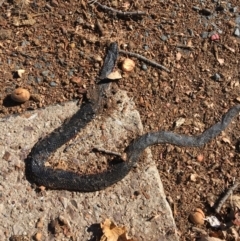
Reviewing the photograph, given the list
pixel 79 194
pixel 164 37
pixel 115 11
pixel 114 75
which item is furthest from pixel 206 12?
pixel 79 194

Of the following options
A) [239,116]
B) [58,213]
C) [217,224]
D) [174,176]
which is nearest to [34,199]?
[58,213]

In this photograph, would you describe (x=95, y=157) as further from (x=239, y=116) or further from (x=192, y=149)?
(x=239, y=116)

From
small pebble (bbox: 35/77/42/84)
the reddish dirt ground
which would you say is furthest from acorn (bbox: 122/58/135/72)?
small pebble (bbox: 35/77/42/84)

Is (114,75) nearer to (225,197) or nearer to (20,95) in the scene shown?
(20,95)

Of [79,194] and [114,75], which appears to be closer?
[79,194]

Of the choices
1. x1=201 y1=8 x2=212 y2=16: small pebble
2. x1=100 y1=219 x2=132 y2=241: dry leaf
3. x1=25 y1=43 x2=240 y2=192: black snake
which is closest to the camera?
x1=100 y1=219 x2=132 y2=241: dry leaf

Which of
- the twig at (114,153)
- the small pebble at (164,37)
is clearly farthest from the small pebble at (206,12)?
the twig at (114,153)

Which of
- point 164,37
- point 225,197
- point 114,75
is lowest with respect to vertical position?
point 225,197

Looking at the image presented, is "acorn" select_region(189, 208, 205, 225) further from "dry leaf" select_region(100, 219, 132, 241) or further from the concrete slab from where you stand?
"dry leaf" select_region(100, 219, 132, 241)
